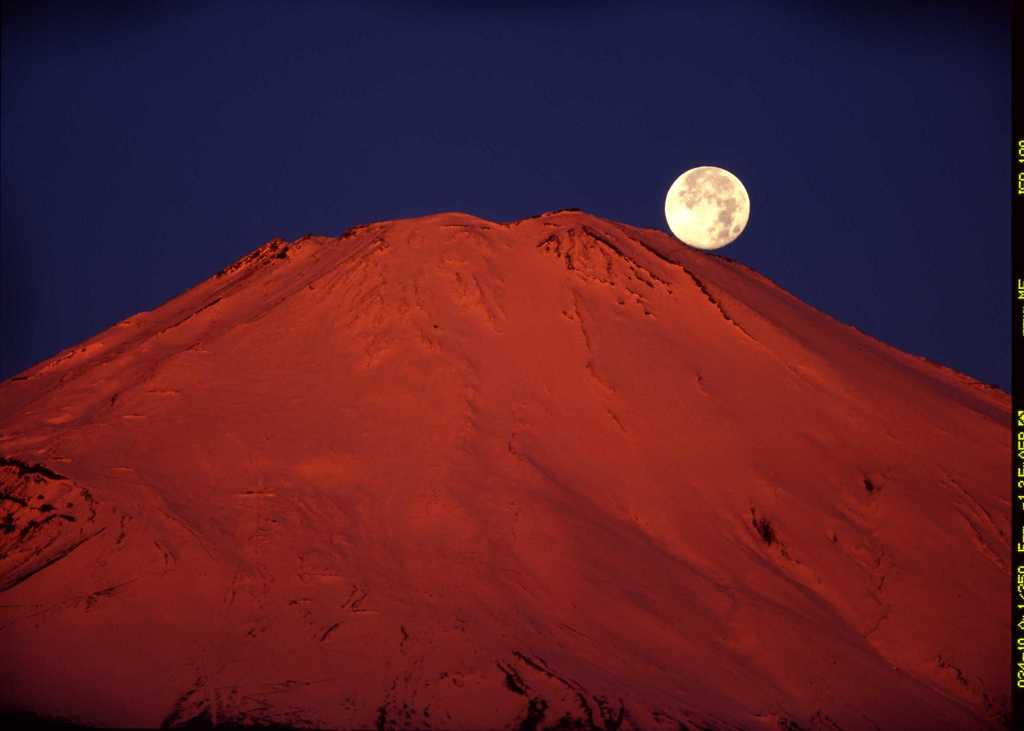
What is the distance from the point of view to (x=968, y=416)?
22391 millimetres

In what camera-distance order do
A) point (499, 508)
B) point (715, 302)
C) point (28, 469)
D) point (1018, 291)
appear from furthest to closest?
point (715, 302) < point (28, 469) < point (499, 508) < point (1018, 291)

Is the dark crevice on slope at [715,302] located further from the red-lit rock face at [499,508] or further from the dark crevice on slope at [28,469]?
the dark crevice on slope at [28,469]

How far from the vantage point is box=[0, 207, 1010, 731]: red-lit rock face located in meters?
13.9

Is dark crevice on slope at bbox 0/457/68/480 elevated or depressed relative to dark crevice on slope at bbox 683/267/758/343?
depressed

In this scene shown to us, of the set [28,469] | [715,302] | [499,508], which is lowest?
[28,469]

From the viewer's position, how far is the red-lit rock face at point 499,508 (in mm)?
13883

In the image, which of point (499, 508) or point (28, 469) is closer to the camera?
point (499, 508)

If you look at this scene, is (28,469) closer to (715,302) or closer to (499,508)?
(499,508)

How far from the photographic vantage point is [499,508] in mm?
16719

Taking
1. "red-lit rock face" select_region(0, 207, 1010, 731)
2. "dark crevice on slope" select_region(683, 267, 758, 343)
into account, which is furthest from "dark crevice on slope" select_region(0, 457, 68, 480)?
"dark crevice on slope" select_region(683, 267, 758, 343)

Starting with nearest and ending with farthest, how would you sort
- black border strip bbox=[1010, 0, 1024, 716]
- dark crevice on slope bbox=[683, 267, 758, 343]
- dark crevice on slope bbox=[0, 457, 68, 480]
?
black border strip bbox=[1010, 0, 1024, 716]
dark crevice on slope bbox=[0, 457, 68, 480]
dark crevice on slope bbox=[683, 267, 758, 343]

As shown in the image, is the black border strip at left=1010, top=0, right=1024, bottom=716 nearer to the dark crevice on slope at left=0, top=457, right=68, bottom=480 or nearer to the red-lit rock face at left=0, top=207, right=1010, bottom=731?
the red-lit rock face at left=0, top=207, right=1010, bottom=731

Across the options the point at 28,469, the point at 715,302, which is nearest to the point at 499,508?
the point at 28,469

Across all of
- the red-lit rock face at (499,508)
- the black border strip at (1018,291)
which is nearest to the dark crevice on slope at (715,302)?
the red-lit rock face at (499,508)
